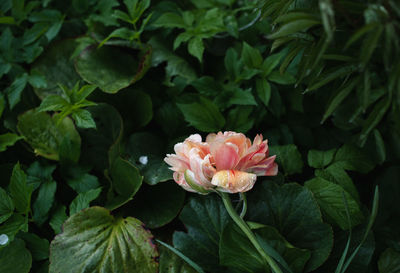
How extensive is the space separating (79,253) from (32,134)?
1.44 ft

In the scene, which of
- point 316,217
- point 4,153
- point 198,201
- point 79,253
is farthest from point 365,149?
point 4,153

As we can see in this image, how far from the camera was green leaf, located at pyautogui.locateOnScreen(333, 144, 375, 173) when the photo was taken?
1089mm

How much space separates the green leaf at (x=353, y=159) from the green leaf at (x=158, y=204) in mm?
438

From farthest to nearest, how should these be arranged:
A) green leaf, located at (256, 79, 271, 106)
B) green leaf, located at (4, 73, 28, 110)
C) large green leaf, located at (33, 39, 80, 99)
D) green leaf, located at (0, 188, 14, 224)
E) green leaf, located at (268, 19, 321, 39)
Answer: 1. large green leaf, located at (33, 39, 80, 99)
2. green leaf, located at (4, 73, 28, 110)
3. green leaf, located at (256, 79, 271, 106)
4. green leaf, located at (0, 188, 14, 224)
5. green leaf, located at (268, 19, 321, 39)

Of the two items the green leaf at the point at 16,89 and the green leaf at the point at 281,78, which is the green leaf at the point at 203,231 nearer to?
the green leaf at the point at 281,78

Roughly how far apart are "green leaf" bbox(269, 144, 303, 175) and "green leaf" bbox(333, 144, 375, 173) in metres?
0.11

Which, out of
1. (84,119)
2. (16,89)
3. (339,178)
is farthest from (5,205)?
(339,178)

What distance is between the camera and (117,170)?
3.73 ft

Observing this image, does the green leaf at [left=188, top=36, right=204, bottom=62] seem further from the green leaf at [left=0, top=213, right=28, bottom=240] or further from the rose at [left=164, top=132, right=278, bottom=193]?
the green leaf at [left=0, top=213, right=28, bottom=240]

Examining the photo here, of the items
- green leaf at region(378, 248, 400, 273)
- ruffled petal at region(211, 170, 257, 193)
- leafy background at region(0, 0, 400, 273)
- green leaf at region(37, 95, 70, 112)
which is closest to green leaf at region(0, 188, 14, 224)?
leafy background at region(0, 0, 400, 273)

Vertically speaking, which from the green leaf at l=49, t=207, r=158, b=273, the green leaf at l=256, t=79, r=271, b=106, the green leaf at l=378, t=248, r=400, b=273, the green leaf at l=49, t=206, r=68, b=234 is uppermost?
the green leaf at l=256, t=79, r=271, b=106

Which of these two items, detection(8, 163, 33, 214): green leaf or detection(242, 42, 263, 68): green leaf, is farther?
detection(242, 42, 263, 68): green leaf

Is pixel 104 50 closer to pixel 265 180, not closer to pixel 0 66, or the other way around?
pixel 0 66

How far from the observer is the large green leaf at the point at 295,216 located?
0.96m
